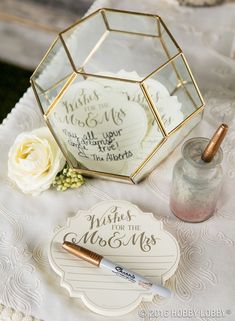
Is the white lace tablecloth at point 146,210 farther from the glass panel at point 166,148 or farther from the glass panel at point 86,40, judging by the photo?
the glass panel at point 86,40

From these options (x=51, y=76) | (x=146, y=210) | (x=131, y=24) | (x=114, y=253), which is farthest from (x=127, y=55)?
(x=114, y=253)

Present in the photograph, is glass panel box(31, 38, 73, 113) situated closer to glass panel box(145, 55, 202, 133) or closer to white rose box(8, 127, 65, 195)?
white rose box(8, 127, 65, 195)

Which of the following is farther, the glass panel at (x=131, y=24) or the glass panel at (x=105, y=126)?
the glass panel at (x=131, y=24)

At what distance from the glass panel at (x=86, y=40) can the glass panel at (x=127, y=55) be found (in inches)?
0.5

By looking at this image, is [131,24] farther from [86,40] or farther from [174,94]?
[174,94]

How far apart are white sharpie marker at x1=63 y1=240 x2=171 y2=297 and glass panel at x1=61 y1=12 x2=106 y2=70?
42 cm

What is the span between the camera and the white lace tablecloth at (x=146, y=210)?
2.56ft

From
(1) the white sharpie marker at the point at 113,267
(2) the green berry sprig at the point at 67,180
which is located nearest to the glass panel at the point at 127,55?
(2) the green berry sprig at the point at 67,180

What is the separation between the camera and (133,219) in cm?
87

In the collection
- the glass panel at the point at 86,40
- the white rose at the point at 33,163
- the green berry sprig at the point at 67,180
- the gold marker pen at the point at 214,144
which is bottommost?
the green berry sprig at the point at 67,180

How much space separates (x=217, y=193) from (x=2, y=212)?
0.38 metres

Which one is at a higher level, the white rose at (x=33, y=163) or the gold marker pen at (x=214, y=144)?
the gold marker pen at (x=214, y=144)

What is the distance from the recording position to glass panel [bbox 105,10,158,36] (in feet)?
3.64

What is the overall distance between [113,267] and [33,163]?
0.24 meters
